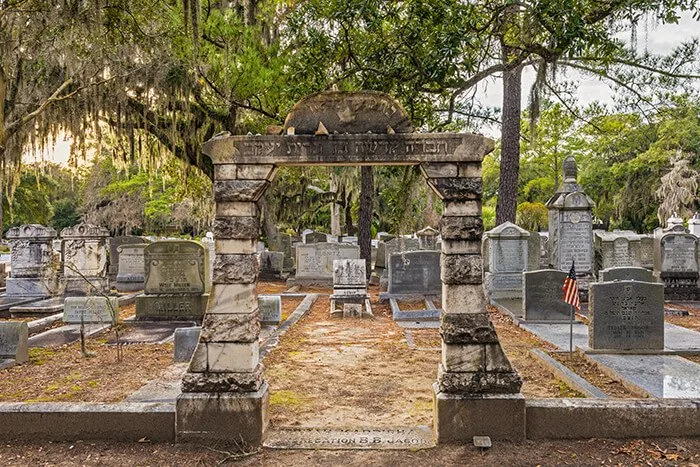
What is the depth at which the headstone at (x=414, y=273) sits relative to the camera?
508 inches

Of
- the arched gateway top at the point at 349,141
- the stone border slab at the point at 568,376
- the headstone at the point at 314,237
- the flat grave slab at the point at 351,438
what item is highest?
the arched gateway top at the point at 349,141

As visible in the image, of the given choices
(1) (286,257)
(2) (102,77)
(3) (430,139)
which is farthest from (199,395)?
(1) (286,257)

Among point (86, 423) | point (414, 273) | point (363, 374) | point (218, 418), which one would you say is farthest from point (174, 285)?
point (218, 418)

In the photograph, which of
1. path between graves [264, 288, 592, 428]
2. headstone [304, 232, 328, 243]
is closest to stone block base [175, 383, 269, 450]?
path between graves [264, 288, 592, 428]

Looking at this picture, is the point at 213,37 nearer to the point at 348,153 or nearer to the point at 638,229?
the point at 348,153

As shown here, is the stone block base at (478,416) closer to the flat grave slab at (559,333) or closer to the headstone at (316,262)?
the flat grave slab at (559,333)

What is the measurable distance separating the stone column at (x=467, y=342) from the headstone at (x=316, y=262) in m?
12.3

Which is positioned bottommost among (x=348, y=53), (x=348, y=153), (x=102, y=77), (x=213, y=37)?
(x=348, y=153)

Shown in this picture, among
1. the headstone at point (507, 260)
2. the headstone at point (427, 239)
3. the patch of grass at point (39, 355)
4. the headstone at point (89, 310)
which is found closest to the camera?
the patch of grass at point (39, 355)

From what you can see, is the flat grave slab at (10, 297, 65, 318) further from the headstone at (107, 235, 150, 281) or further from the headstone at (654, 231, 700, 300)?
the headstone at (654, 231, 700, 300)

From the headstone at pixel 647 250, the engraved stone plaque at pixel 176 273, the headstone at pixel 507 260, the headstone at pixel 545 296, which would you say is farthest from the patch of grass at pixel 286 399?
the headstone at pixel 647 250

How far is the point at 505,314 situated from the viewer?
1109cm

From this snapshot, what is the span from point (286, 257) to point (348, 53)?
15.1 meters

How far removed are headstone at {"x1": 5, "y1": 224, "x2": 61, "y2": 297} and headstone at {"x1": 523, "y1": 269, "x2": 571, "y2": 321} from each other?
474 inches
